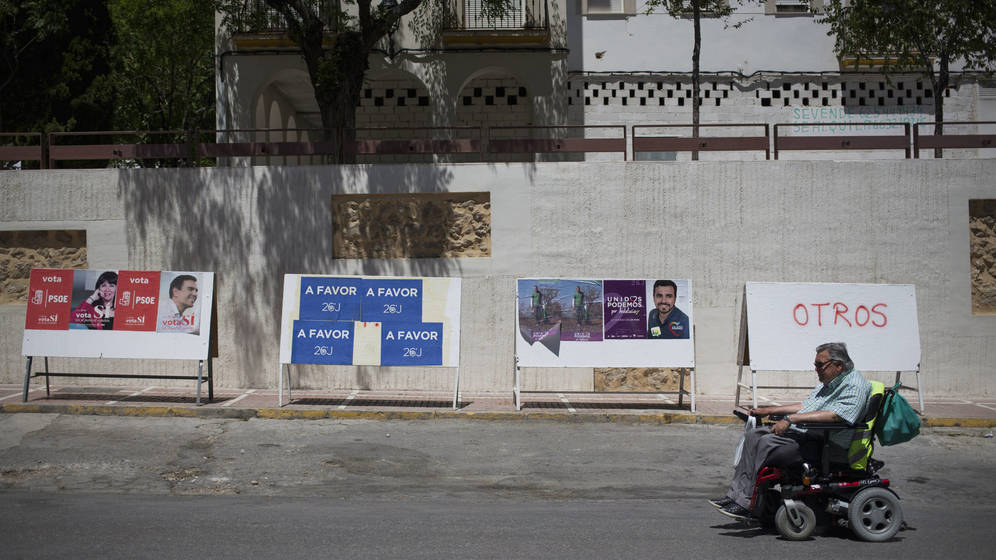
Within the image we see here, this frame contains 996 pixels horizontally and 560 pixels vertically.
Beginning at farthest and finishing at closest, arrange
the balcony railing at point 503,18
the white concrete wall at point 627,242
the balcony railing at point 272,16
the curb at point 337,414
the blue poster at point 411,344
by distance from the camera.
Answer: the balcony railing at point 503,18 → the balcony railing at point 272,16 → the white concrete wall at point 627,242 → the blue poster at point 411,344 → the curb at point 337,414

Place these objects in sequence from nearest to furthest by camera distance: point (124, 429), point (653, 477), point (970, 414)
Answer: point (653, 477) → point (124, 429) → point (970, 414)

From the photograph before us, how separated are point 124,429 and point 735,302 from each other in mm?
9671

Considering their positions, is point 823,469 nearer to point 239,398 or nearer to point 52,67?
point 239,398

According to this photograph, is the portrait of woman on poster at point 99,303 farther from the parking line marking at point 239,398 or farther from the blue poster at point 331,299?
the blue poster at point 331,299

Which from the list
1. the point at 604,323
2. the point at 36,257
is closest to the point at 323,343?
the point at 604,323

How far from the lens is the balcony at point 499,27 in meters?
21.3

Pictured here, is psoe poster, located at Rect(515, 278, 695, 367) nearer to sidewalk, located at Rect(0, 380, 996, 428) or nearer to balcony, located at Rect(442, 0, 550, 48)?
sidewalk, located at Rect(0, 380, 996, 428)

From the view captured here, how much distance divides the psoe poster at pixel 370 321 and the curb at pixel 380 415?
82cm

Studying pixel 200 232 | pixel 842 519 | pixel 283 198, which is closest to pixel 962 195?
pixel 842 519

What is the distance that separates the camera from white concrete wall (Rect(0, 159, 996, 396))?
47.5ft

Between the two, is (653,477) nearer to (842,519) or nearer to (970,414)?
(842,519)

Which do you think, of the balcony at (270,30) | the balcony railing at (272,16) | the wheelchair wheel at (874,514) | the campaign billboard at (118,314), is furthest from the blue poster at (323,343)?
the balcony at (270,30)

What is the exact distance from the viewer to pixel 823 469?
6.71 meters

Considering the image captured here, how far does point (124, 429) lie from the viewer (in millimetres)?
10977
